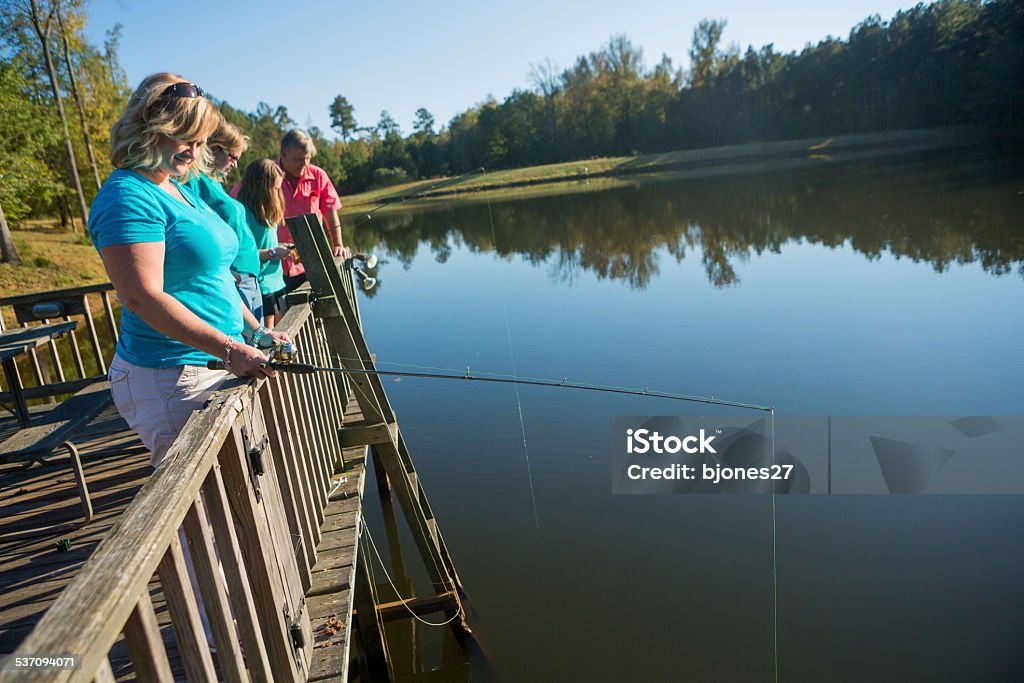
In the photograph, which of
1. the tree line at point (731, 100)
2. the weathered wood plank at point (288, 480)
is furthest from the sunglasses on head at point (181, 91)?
the tree line at point (731, 100)

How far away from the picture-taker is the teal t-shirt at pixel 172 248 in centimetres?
188

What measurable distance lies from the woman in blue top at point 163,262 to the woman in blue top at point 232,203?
125 cm

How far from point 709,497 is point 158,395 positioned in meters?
3.90

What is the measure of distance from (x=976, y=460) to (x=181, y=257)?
5194 mm

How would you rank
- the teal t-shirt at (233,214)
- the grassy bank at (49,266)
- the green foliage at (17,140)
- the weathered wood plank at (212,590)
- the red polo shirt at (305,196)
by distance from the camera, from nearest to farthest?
the weathered wood plank at (212,590)
the teal t-shirt at (233,214)
the red polo shirt at (305,196)
the green foliage at (17,140)
the grassy bank at (49,266)

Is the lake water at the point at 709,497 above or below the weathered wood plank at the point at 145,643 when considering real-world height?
below

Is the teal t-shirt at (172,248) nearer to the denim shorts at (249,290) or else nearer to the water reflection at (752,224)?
the denim shorts at (249,290)

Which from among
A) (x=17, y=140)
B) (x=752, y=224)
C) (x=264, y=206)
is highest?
(x=17, y=140)

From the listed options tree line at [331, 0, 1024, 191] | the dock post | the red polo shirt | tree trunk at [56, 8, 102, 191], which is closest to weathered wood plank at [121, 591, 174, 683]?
the dock post

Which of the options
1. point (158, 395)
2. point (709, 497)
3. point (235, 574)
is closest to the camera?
point (235, 574)

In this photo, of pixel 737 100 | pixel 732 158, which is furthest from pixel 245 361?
pixel 737 100

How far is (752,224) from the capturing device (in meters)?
17.1

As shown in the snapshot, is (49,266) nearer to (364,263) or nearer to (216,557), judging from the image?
(364,263)

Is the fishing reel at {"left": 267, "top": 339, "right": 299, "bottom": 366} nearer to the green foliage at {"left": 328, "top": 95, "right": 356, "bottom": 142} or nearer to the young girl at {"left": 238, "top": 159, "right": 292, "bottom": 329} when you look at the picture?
the young girl at {"left": 238, "top": 159, "right": 292, "bottom": 329}
